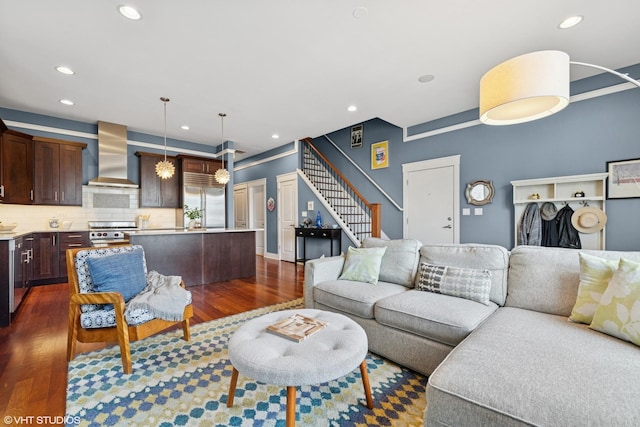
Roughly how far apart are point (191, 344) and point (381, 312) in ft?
5.22

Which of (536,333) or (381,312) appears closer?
(536,333)

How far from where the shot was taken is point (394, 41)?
2.68m

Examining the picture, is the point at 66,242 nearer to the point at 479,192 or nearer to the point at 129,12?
the point at 129,12

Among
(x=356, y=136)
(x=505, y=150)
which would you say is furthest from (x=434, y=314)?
(x=356, y=136)

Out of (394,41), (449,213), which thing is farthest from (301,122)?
(449,213)

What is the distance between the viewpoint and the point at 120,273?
227 cm

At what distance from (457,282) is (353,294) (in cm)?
81

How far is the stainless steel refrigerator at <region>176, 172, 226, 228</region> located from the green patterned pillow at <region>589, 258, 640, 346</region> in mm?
6060

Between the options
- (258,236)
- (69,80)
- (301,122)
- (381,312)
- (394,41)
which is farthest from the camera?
(258,236)

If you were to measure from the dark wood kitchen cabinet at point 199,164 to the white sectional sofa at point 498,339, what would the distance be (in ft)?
14.6

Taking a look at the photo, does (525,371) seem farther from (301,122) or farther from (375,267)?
(301,122)

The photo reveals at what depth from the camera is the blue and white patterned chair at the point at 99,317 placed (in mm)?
2006

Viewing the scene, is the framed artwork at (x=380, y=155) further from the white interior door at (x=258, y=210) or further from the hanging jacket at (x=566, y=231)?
the white interior door at (x=258, y=210)

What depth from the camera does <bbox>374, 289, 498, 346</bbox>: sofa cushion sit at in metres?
1.77
